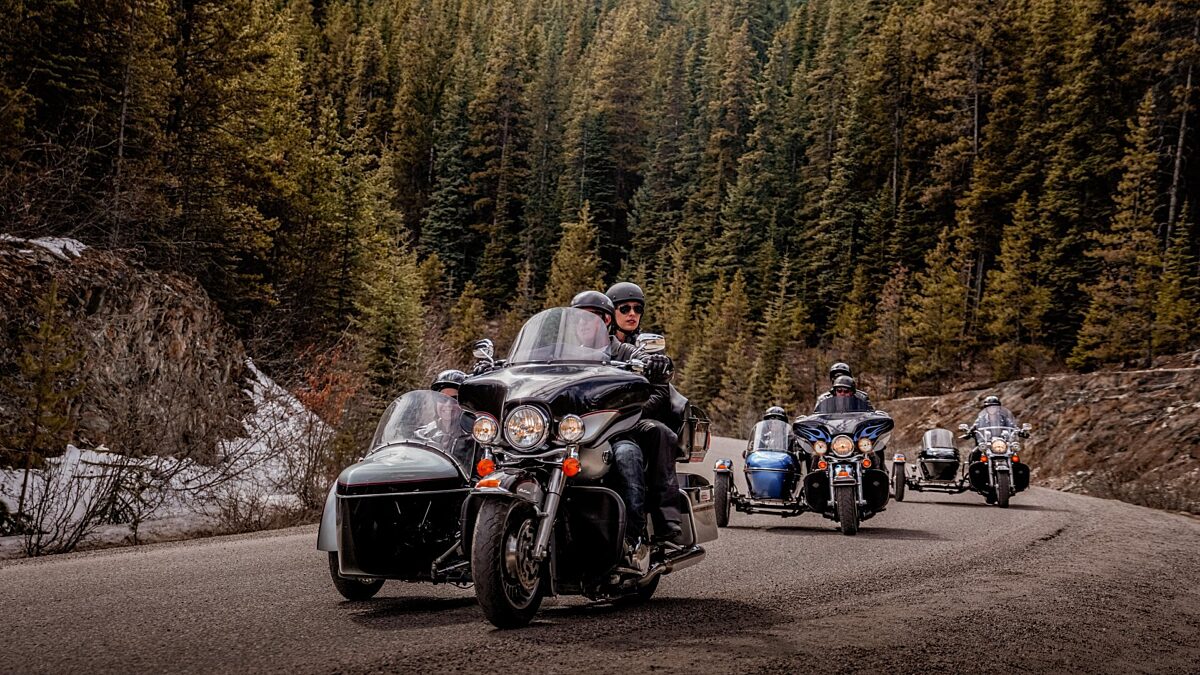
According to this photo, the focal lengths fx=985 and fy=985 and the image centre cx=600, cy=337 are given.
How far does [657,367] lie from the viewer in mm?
6109

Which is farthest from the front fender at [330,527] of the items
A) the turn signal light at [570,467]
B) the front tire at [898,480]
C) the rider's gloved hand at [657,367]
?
the front tire at [898,480]

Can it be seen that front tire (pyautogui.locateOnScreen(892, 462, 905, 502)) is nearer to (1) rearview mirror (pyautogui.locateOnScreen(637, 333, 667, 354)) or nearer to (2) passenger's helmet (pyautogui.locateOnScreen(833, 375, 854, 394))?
(2) passenger's helmet (pyautogui.locateOnScreen(833, 375, 854, 394))

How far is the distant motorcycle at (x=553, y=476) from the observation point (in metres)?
5.10

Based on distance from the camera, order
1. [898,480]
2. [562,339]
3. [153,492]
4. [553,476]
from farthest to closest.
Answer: [898,480] < [153,492] < [562,339] < [553,476]

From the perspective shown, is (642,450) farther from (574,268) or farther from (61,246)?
(574,268)

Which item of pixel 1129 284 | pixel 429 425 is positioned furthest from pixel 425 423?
pixel 1129 284

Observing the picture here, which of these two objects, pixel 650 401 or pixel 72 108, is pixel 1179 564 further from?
pixel 72 108

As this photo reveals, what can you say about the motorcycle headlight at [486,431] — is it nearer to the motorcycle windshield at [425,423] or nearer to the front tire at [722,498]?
the motorcycle windshield at [425,423]

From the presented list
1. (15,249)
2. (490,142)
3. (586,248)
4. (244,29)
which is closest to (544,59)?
(490,142)

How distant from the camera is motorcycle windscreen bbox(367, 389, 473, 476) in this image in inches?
267

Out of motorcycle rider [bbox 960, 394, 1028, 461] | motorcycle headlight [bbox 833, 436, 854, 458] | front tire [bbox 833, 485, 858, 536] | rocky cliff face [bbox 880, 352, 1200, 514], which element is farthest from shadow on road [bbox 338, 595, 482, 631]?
rocky cliff face [bbox 880, 352, 1200, 514]

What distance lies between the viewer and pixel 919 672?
446 cm

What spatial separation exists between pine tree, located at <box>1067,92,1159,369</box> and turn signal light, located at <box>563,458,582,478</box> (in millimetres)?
42677

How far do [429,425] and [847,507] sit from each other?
6.64m
